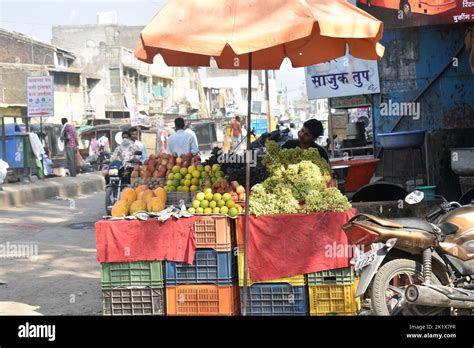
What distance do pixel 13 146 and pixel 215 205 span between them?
50.8ft

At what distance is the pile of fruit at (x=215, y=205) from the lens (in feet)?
21.0

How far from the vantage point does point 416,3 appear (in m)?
10.2

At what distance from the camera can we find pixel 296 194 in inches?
256

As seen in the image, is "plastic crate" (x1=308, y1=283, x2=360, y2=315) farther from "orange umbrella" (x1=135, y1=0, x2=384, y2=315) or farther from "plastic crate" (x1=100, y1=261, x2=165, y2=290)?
"plastic crate" (x1=100, y1=261, x2=165, y2=290)

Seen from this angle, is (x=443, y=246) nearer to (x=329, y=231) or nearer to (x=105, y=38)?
(x=329, y=231)

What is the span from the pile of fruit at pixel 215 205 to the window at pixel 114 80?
1765 inches

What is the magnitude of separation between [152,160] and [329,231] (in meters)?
3.18

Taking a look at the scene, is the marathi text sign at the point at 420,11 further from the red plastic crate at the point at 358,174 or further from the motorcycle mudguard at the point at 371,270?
the motorcycle mudguard at the point at 371,270

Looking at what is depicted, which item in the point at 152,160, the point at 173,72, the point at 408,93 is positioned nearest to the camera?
the point at 152,160

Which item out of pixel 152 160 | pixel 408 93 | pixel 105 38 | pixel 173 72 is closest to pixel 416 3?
pixel 408 93

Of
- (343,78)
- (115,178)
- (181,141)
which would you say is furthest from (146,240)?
(343,78)

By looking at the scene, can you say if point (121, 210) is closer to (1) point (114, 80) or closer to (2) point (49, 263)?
(2) point (49, 263)

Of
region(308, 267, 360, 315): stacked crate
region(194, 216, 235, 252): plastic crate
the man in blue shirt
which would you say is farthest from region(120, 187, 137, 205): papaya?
the man in blue shirt

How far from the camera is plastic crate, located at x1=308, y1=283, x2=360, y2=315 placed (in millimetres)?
6082
